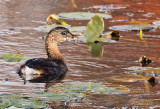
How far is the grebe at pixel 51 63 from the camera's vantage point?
9.89 meters

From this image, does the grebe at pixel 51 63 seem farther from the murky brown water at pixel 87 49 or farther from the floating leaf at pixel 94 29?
the floating leaf at pixel 94 29

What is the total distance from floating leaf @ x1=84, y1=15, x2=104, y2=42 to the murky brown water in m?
0.30

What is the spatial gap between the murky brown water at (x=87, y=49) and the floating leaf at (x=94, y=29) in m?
0.30

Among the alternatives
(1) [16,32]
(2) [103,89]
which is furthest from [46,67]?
(1) [16,32]

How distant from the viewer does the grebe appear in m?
9.89

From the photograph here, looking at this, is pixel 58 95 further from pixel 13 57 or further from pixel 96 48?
pixel 96 48

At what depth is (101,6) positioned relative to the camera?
738 inches

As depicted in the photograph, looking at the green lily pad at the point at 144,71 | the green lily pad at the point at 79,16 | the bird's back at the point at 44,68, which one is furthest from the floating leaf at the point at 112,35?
the green lily pad at the point at 144,71

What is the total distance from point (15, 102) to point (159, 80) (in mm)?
3207

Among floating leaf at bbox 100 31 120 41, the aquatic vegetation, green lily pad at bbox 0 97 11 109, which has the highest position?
floating leaf at bbox 100 31 120 41

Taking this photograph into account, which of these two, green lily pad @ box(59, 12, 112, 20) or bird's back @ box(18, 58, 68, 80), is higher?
green lily pad @ box(59, 12, 112, 20)

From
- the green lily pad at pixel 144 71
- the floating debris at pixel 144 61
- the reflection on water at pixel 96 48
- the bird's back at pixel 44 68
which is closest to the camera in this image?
the bird's back at pixel 44 68

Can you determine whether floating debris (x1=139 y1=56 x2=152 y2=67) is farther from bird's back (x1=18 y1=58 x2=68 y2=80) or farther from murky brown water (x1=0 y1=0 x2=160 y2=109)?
bird's back (x1=18 y1=58 x2=68 y2=80)

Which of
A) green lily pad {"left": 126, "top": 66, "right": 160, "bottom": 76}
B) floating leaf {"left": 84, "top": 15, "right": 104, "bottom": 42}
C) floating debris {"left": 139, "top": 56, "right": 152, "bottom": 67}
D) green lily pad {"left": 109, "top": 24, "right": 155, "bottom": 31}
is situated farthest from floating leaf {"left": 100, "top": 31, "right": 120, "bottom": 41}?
green lily pad {"left": 126, "top": 66, "right": 160, "bottom": 76}
